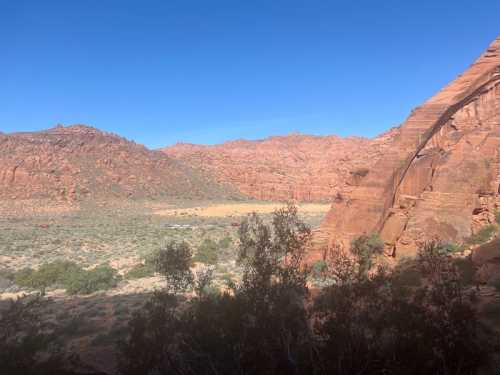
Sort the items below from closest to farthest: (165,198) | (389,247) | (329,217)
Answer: (389,247) → (329,217) → (165,198)

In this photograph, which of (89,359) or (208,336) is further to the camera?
(89,359)

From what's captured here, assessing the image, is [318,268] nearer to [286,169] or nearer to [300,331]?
[300,331]

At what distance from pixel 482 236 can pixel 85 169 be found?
228ft

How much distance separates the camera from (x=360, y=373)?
16.5 feet

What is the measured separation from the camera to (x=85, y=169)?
68.3 m

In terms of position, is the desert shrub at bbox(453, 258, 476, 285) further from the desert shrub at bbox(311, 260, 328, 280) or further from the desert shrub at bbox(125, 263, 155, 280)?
the desert shrub at bbox(125, 263, 155, 280)

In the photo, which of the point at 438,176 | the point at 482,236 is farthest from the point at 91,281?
the point at 482,236

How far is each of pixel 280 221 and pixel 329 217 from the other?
9285 millimetres

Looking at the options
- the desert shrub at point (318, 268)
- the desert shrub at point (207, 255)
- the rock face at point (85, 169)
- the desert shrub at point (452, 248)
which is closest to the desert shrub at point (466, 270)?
the desert shrub at point (452, 248)

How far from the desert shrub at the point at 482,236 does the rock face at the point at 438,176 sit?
459 millimetres

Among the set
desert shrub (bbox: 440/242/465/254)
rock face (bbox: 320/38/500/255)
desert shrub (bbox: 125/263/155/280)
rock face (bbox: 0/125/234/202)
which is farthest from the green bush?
rock face (bbox: 0/125/234/202)

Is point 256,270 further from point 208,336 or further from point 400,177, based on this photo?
point 400,177

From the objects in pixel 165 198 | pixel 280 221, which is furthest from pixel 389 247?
pixel 165 198

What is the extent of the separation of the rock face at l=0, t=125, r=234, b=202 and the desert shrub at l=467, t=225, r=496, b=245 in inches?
2351
